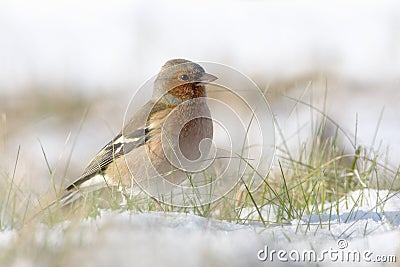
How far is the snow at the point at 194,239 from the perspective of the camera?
8.95ft

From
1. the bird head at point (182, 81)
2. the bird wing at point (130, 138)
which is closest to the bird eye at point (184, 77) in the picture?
the bird head at point (182, 81)

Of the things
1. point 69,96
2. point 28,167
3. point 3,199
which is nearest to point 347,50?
point 69,96

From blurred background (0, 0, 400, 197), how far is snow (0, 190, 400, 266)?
281 cm

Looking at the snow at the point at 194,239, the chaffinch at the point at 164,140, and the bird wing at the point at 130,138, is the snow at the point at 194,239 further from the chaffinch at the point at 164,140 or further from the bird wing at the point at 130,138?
the bird wing at the point at 130,138

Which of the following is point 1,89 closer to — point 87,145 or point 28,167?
point 87,145

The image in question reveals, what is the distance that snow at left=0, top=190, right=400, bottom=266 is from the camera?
8.95 feet

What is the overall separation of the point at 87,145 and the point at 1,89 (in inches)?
76.6

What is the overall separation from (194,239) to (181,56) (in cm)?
883

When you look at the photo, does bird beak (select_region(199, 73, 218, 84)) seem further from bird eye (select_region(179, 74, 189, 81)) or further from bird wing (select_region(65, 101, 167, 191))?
bird wing (select_region(65, 101, 167, 191))

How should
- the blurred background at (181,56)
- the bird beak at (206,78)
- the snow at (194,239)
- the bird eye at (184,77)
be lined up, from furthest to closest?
the blurred background at (181,56) < the bird eye at (184,77) < the bird beak at (206,78) < the snow at (194,239)

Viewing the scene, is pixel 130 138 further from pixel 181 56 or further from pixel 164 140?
pixel 181 56

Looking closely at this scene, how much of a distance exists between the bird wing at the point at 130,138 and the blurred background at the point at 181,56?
3.10 ft

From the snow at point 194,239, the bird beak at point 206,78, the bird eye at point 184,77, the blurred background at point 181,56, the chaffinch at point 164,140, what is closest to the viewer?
the snow at point 194,239

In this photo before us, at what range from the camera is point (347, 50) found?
523 inches
